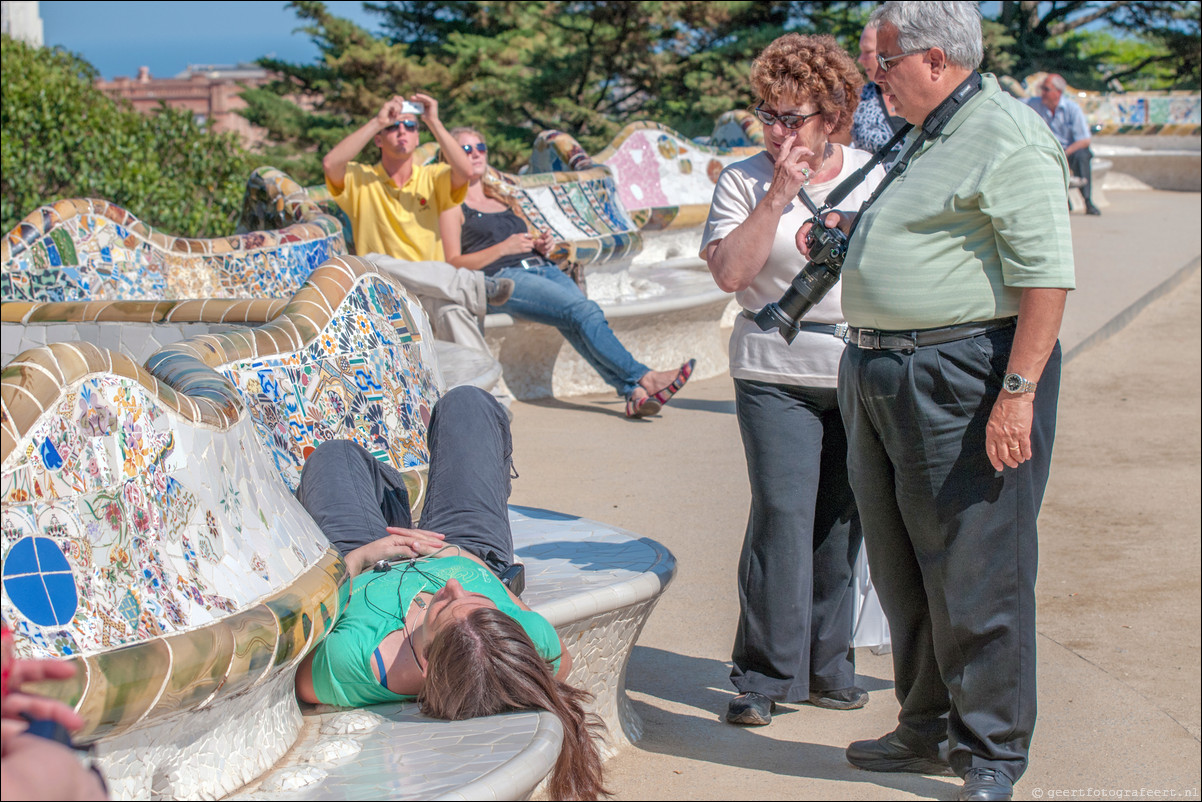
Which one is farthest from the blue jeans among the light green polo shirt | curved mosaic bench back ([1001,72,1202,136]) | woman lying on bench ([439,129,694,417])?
curved mosaic bench back ([1001,72,1202,136])

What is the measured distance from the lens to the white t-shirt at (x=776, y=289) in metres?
3.09

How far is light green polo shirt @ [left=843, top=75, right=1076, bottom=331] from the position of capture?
7.89 feet

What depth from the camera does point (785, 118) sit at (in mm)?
3092

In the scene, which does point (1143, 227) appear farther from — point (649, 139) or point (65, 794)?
point (65, 794)

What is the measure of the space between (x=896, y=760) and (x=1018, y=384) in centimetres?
93

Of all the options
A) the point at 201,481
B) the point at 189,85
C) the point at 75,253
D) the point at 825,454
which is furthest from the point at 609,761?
the point at 189,85

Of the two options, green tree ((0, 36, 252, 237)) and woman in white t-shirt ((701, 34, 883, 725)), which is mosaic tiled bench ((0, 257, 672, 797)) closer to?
woman in white t-shirt ((701, 34, 883, 725))

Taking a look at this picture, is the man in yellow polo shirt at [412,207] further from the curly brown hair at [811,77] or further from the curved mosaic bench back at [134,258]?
the curly brown hair at [811,77]

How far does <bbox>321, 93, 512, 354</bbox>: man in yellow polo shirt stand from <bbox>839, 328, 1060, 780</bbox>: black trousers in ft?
11.2

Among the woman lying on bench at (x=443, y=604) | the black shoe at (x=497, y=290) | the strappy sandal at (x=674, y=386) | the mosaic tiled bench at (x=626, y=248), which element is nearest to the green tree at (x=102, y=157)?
the mosaic tiled bench at (x=626, y=248)

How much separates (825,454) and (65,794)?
2054 millimetres

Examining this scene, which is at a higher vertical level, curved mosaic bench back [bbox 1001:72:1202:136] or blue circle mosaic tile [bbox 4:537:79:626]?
curved mosaic bench back [bbox 1001:72:1202:136]

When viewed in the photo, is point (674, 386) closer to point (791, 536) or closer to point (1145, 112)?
point (791, 536)

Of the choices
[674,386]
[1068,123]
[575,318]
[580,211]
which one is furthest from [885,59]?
[1068,123]
